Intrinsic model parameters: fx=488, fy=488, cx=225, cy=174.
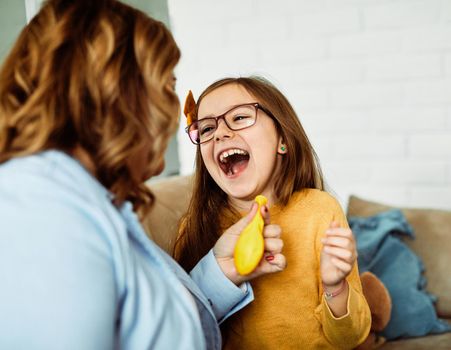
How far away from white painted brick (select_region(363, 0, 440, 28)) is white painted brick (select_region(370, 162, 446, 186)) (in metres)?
0.57

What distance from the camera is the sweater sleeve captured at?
1.00 metres

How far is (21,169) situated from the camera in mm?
572

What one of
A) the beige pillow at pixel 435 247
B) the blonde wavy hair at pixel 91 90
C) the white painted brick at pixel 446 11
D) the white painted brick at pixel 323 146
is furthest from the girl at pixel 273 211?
the white painted brick at pixel 446 11

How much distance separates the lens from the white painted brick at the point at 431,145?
6.50ft

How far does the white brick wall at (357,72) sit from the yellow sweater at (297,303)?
3.25ft

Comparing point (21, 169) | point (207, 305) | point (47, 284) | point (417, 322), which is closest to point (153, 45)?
point (21, 169)

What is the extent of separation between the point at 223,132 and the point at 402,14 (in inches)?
47.4

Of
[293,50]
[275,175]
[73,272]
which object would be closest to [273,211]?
[275,175]

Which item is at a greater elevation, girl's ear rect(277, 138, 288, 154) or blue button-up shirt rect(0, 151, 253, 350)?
blue button-up shirt rect(0, 151, 253, 350)

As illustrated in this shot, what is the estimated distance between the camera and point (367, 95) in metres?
2.03

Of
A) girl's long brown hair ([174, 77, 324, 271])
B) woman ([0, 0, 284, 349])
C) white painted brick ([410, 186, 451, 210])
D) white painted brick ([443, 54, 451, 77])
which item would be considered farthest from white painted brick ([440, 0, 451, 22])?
woman ([0, 0, 284, 349])

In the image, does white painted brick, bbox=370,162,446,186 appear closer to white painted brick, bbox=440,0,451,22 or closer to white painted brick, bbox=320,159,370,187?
white painted brick, bbox=320,159,370,187

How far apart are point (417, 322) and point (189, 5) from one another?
1.59 m

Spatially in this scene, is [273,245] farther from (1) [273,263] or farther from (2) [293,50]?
(2) [293,50]
